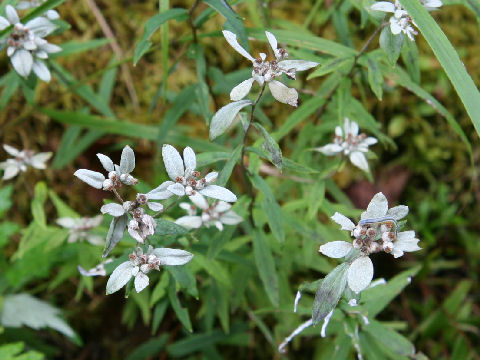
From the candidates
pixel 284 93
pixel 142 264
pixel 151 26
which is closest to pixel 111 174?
pixel 142 264

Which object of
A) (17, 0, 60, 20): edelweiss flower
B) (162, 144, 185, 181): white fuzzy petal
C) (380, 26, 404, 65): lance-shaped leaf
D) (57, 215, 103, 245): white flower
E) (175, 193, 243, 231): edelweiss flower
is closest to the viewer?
(162, 144, 185, 181): white fuzzy petal

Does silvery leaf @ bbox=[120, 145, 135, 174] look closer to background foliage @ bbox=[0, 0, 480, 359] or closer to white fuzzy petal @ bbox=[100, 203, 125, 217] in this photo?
white fuzzy petal @ bbox=[100, 203, 125, 217]

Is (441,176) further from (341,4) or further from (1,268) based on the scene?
(1,268)

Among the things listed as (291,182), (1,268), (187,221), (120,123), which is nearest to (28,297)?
(1,268)

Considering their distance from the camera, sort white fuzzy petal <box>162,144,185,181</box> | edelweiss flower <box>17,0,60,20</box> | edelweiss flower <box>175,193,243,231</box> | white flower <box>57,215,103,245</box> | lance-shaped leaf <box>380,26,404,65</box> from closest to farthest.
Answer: white fuzzy petal <box>162,144,185,181</box> → lance-shaped leaf <box>380,26,404,65</box> → edelweiss flower <box>175,193,243,231</box> → edelweiss flower <box>17,0,60,20</box> → white flower <box>57,215,103,245</box>

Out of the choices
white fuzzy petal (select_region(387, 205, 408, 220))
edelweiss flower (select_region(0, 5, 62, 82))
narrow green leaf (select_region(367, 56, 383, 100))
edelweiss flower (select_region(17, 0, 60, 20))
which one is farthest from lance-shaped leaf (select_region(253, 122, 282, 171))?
edelweiss flower (select_region(17, 0, 60, 20))

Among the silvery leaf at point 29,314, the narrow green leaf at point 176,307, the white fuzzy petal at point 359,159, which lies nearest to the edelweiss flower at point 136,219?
the narrow green leaf at point 176,307

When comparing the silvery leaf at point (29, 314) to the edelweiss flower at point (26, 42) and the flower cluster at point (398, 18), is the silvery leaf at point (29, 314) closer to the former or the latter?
the edelweiss flower at point (26, 42)

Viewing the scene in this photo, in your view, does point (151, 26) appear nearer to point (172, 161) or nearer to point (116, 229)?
point (172, 161)
